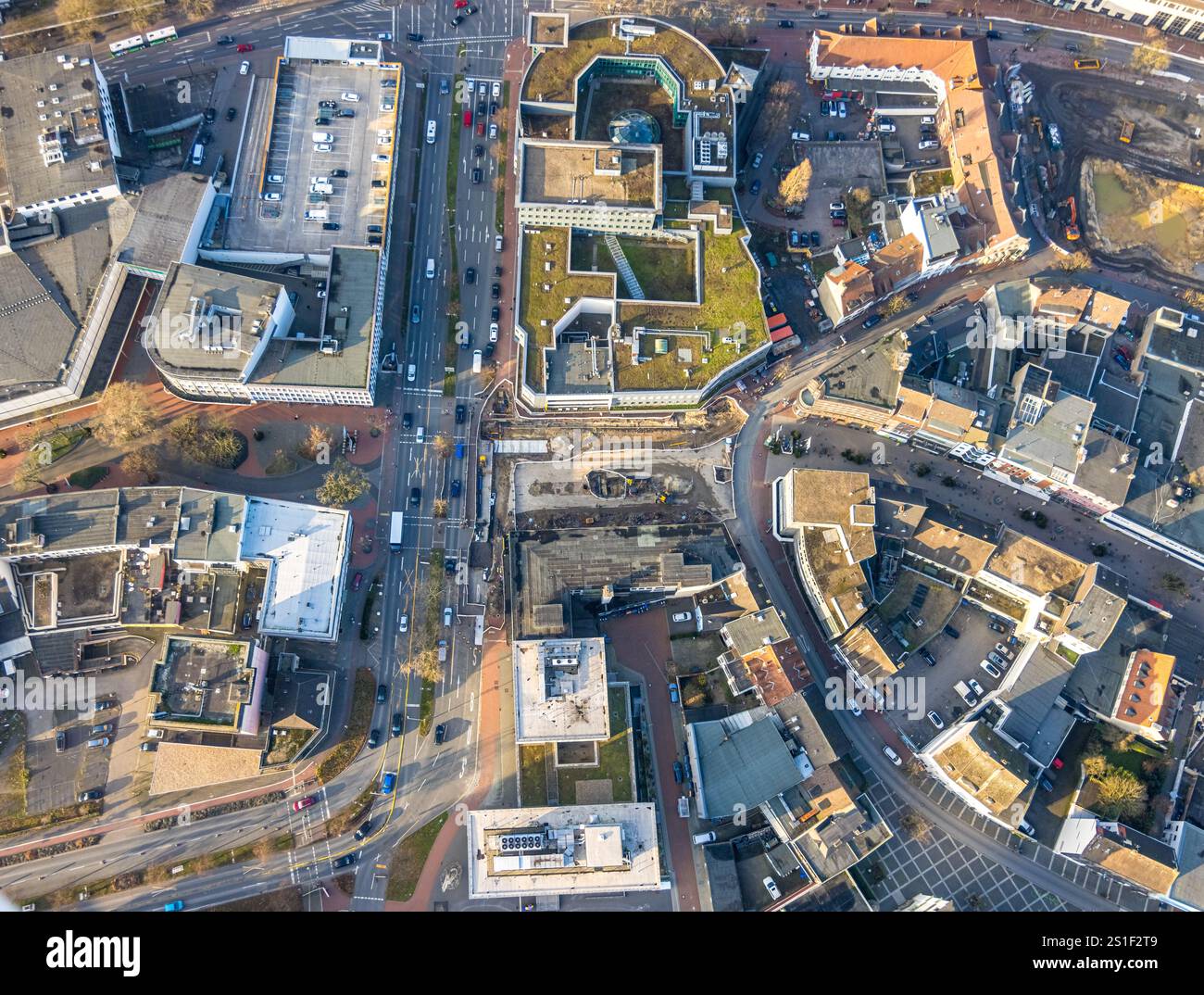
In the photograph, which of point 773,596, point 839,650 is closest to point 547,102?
point 773,596

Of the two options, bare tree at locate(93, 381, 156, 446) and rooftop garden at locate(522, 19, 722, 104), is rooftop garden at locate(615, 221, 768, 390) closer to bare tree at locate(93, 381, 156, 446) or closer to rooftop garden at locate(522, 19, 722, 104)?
rooftop garden at locate(522, 19, 722, 104)

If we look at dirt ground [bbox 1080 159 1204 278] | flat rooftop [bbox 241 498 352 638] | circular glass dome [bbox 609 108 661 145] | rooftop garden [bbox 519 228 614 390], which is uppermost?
circular glass dome [bbox 609 108 661 145]

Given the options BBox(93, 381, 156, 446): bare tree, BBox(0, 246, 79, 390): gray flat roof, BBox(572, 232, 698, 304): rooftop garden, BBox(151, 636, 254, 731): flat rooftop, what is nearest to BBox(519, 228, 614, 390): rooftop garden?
BBox(572, 232, 698, 304): rooftop garden

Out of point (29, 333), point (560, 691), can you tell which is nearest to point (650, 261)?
point (560, 691)

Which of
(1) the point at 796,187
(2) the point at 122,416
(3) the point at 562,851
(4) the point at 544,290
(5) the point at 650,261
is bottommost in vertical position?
(3) the point at 562,851

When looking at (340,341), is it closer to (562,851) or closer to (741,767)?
(562,851)
